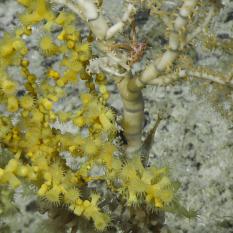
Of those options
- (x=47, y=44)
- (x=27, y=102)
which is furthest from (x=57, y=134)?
(x=47, y=44)

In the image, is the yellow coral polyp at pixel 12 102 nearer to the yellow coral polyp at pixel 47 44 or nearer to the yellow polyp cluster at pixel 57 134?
the yellow polyp cluster at pixel 57 134

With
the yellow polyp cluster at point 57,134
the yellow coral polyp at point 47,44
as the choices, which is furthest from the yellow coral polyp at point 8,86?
the yellow coral polyp at point 47,44

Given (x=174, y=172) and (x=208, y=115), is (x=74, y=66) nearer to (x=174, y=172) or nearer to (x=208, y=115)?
(x=174, y=172)

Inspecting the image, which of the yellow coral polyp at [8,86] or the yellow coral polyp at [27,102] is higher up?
the yellow coral polyp at [8,86]

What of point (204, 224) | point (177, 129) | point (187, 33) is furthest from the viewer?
point (177, 129)

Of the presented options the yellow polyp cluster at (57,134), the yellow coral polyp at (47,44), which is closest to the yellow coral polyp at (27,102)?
the yellow polyp cluster at (57,134)

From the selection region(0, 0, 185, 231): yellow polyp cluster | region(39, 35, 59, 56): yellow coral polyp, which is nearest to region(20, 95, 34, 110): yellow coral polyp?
region(0, 0, 185, 231): yellow polyp cluster

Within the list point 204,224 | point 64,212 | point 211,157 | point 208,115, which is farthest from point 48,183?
point 208,115

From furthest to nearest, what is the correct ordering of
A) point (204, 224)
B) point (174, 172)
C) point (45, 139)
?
1. point (174, 172)
2. point (204, 224)
3. point (45, 139)

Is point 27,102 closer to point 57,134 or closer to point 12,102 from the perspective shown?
point 12,102
